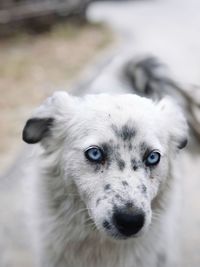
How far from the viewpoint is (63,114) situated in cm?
326

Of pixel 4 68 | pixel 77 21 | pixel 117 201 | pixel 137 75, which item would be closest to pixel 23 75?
pixel 4 68

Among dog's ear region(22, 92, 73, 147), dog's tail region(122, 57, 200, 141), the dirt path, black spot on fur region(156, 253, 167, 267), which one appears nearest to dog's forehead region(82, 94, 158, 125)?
dog's ear region(22, 92, 73, 147)

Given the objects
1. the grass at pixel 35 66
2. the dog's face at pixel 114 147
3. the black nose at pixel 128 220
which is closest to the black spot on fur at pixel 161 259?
the dog's face at pixel 114 147

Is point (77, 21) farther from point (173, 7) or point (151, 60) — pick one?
point (151, 60)

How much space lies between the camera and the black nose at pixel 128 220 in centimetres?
276

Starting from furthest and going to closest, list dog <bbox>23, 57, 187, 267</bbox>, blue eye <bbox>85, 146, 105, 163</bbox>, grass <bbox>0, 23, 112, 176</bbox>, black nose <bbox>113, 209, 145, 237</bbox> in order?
grass <bbox>0, 23, 112, 176</bbox> < blue eye <bbox>85, 146, 105, 163</bbox> < dog <bbox>23, 57, 187, 267</bbox> < black nose <bbox>113, 209, 145, 237</bbox>

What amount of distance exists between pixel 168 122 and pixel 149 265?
800 mm

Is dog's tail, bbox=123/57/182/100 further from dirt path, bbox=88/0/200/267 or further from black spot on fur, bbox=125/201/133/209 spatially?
black spot on fur, bbox=125/201/133/209

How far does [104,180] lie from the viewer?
9.52 feet

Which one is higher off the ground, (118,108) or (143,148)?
(118,108)

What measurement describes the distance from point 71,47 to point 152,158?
19.7 feet

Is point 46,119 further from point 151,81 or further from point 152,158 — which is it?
point 151,81

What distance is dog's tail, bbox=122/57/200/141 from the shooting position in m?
4.23

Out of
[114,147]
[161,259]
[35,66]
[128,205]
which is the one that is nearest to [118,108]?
[114,147]
